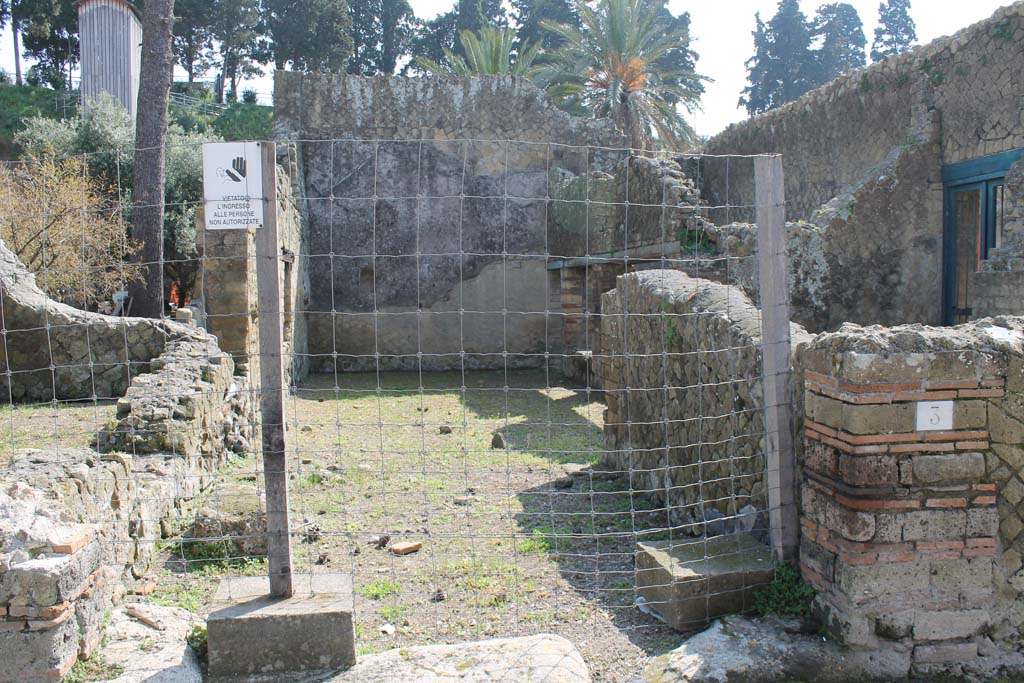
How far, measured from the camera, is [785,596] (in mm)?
3686

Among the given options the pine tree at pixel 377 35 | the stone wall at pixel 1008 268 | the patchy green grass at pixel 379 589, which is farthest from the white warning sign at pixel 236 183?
the pine tree at pixel 377 35

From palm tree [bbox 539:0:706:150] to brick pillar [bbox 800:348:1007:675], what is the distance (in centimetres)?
1760

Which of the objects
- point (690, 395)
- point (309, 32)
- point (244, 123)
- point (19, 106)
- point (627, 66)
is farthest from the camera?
point (309, 32)

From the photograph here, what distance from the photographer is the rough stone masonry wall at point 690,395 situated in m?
4.35

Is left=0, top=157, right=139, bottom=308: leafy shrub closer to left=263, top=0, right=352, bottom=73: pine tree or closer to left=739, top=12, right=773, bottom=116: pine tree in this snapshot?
left=263, top=0, right=352, bottom=73: pine tree

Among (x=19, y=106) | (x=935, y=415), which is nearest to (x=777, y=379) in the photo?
(x=935, y=415)

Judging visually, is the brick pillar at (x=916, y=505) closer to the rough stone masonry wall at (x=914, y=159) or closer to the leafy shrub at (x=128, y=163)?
the rough stone masonry wall at (x=914, y=159)

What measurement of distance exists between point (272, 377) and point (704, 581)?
2065mm

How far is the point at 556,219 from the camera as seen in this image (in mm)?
14453

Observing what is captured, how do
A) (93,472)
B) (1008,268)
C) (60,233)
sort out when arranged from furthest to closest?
(60,233) < (1008,268) < (93,472)

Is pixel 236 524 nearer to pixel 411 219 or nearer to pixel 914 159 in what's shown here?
pixel 914 159

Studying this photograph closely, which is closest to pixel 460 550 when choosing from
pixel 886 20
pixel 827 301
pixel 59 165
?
pixel 827 301

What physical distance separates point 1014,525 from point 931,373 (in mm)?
753

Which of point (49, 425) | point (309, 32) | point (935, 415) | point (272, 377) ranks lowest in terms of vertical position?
point (49, 425)
